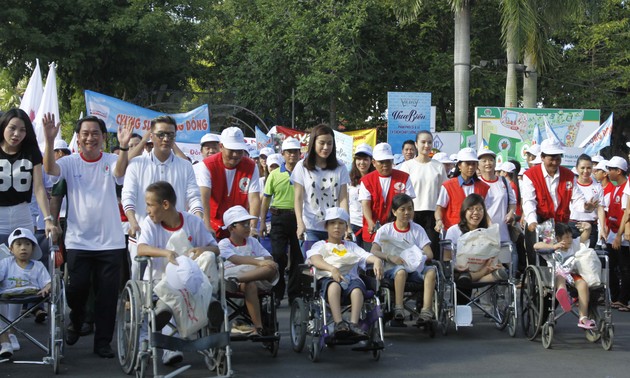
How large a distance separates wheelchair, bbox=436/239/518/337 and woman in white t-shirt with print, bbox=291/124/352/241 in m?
1.14

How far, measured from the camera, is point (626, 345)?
29.7 feet

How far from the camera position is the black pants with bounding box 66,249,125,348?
8.02 m

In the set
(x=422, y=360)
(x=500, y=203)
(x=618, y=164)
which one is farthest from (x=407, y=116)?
(x=422, y=360)

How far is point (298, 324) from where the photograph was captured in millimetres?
8602

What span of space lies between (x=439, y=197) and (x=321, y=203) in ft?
4.95

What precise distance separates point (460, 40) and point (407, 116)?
6245 millimetres

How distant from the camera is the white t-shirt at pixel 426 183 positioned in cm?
1108

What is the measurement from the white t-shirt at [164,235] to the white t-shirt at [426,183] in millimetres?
3919

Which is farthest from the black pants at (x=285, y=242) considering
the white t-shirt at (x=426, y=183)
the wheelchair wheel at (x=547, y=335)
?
the wheelchair wheel at (x=547, y=335)

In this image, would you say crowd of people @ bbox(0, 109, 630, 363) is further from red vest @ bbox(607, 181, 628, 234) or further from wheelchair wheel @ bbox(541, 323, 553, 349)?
wheelchair wheel @ bbox(541, 323, 553, 349)

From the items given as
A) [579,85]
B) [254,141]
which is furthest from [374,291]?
[579,85]

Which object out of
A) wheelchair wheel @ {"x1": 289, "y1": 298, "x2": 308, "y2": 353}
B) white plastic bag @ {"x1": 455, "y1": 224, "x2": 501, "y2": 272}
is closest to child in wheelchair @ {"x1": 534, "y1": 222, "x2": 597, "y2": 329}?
white plastic bag @ {"x1": 455, "y1": 224, "x2": 501, "y2": 272}

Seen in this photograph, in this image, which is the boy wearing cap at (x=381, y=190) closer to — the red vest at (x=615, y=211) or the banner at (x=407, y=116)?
the red vest at (x=615, y=211)

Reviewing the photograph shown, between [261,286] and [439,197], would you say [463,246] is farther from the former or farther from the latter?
[261,286]
